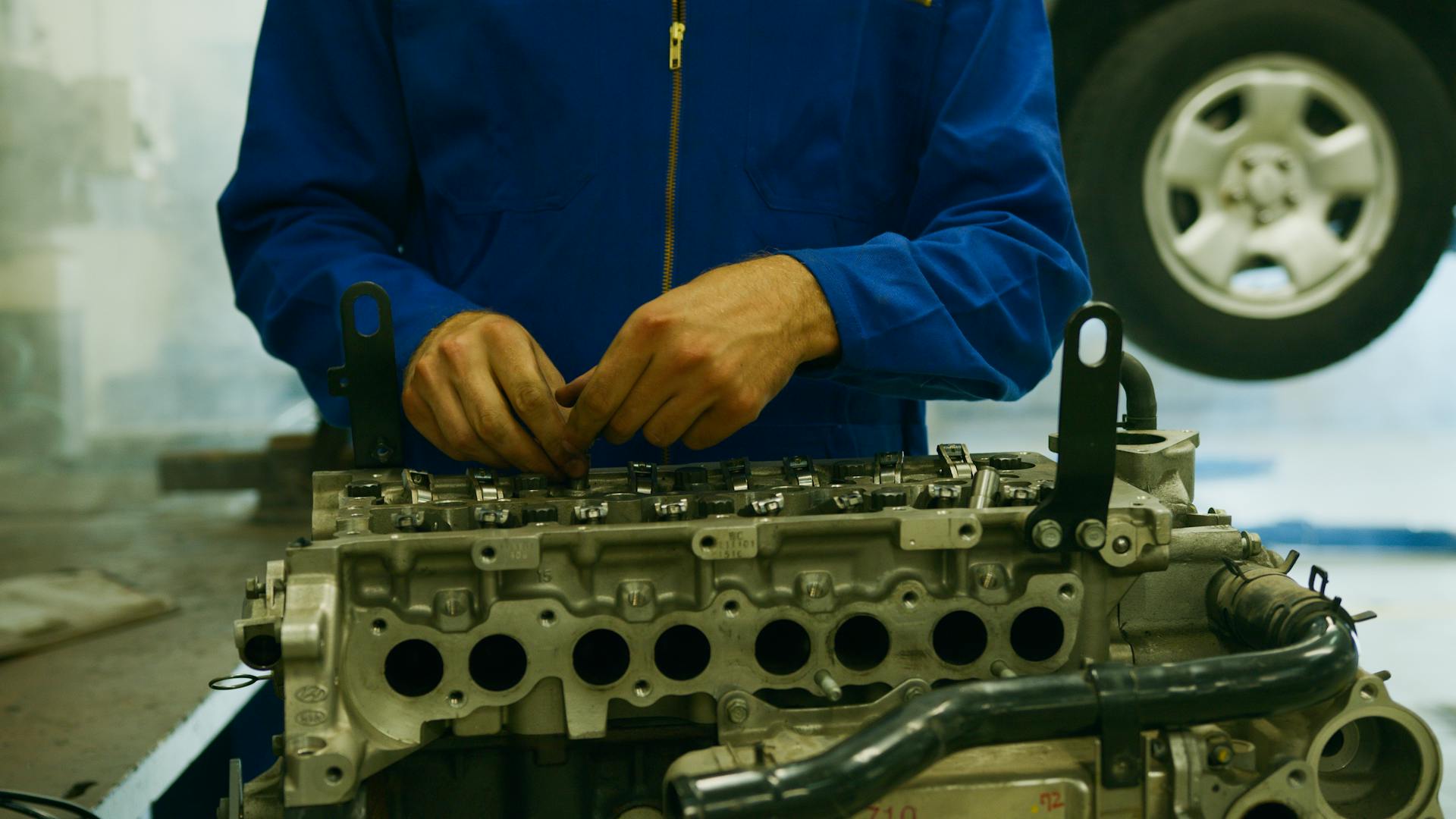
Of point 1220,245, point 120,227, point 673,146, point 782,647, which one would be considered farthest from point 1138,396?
point 120,227

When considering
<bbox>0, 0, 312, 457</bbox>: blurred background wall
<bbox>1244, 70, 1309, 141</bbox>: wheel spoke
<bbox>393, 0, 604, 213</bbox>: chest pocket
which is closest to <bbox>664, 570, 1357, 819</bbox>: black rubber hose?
<bbox>393, 0, 604, 213</bbox>: chest pocket

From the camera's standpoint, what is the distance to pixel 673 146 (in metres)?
1.14

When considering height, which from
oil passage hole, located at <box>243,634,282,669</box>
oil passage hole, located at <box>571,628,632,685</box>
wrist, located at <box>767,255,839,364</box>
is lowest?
oil passage hole, located at <box>571,628,632,685</box>

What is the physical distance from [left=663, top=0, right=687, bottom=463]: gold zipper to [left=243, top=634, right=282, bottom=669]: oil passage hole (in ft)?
1.46

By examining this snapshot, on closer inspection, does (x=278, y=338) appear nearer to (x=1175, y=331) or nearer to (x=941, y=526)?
(x=941, y=526)

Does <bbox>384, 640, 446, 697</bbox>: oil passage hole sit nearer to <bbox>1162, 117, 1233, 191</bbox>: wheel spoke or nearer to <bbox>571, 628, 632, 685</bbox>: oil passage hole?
<bbox>571, 628, 632, 685</bbox>: oil passage hole

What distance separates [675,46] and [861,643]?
1.95 ft

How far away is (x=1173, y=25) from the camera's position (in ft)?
8.21

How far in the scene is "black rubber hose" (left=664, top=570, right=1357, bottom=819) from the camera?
633 mm

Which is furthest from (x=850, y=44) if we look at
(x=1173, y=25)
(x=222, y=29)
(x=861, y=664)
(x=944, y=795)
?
(x=222, y=29)

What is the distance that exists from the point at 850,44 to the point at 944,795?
28.1 inches

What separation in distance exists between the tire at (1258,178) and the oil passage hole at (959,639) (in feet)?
6.05

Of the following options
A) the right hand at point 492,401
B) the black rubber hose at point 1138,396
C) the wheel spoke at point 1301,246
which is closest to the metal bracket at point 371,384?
the right hand at point 492,401

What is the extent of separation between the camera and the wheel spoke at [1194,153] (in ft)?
8.24
